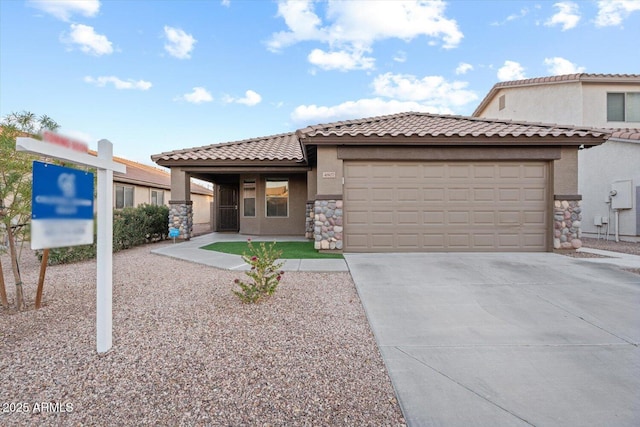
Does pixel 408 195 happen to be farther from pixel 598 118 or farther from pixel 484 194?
pixel 598 118

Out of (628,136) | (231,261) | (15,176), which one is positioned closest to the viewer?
(15,176)

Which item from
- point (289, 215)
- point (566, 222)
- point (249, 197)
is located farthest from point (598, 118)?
point (249, 197)

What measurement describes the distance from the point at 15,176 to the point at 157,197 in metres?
17.6

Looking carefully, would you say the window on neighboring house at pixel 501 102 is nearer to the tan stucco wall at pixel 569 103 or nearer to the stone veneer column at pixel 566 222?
the tan stucco wall at pixel 569 103

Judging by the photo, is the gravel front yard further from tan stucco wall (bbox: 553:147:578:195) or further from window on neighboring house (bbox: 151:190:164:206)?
window on neighboring house (bbox: 151:190:164:206)

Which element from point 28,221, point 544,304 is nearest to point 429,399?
point 544,304

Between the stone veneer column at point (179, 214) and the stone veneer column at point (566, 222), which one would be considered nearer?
the stone veneer column at point (566, 222)

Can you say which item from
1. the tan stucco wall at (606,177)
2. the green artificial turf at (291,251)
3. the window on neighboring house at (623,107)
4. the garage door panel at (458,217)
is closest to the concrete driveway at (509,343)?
the green artificial turf at (291,251)

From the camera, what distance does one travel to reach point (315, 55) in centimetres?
1544

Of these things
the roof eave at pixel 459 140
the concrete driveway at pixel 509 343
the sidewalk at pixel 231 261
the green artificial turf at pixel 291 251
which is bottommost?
the concrete driveway at pixel 509 343

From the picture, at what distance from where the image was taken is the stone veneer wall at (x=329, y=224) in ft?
27.2

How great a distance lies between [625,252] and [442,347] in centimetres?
913

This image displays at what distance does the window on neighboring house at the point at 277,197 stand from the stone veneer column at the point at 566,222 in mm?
9150

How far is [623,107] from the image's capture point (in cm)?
1396
